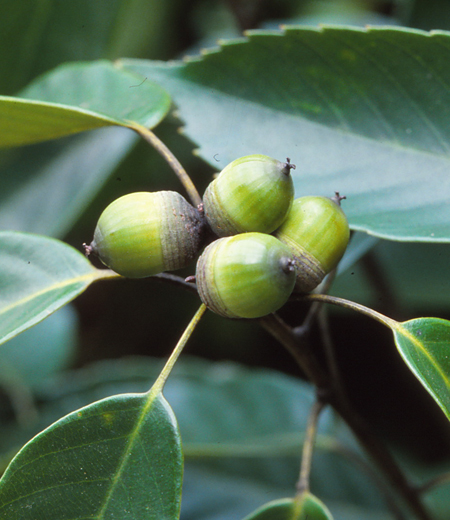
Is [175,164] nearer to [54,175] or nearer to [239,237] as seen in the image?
[239,237]

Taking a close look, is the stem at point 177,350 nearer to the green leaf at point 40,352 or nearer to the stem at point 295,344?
the stem at point 295,344

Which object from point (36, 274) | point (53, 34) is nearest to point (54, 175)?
point (53, 34)

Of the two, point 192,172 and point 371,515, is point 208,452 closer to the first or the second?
point 371,515

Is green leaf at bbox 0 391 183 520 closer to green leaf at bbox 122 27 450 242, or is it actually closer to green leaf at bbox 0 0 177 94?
green leaf at bbox 122 27 450 242

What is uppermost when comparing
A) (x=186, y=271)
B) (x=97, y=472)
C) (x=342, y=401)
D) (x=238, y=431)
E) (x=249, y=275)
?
(x=249, y=275)

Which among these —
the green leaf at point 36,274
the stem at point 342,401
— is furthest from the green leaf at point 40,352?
the stem at point 342,401

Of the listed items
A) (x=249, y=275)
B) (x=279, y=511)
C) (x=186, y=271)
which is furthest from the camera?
(x=186, y=271)

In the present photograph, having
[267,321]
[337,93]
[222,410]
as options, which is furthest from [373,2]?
[267,321]
